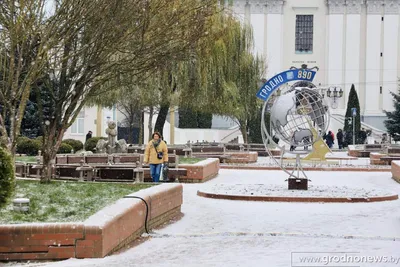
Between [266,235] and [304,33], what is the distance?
6822cm

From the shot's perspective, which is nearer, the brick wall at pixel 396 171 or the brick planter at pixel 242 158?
the brick wall at pixel 396 171

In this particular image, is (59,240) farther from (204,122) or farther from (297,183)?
(204,122)

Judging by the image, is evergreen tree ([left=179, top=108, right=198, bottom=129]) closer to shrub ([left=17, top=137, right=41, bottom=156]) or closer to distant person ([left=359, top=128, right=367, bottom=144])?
distant person ([left=359, top=128, right=367, bottom=144])

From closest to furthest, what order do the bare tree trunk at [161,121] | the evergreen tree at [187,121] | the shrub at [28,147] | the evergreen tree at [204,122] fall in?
1. the bare tree trunk at [161,121]
2. the shrub at [28,147]
3. the evergreen tree at [187,121]
4. the evergreen tree at [204,122]

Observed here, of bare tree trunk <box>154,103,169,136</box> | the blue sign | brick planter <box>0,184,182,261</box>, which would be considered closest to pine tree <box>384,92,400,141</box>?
bare tree trunk <box>154,103,169,136</box>

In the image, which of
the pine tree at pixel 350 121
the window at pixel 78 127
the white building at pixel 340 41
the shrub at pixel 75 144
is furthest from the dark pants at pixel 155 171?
the white building at pixel 340 41

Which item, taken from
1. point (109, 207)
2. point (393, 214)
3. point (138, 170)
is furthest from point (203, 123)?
point (109, 207)

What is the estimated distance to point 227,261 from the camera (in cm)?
1080

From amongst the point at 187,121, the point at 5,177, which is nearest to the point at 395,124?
the point at 187,121

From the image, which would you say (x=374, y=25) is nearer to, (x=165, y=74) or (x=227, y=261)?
(x=165, y=74)

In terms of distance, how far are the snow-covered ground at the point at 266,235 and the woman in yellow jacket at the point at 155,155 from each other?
2.79 metres

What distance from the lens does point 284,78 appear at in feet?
70.0

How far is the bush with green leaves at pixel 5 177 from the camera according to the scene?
33.2ft

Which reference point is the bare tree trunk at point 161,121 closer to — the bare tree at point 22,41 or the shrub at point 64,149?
the shrub at point 64,149
